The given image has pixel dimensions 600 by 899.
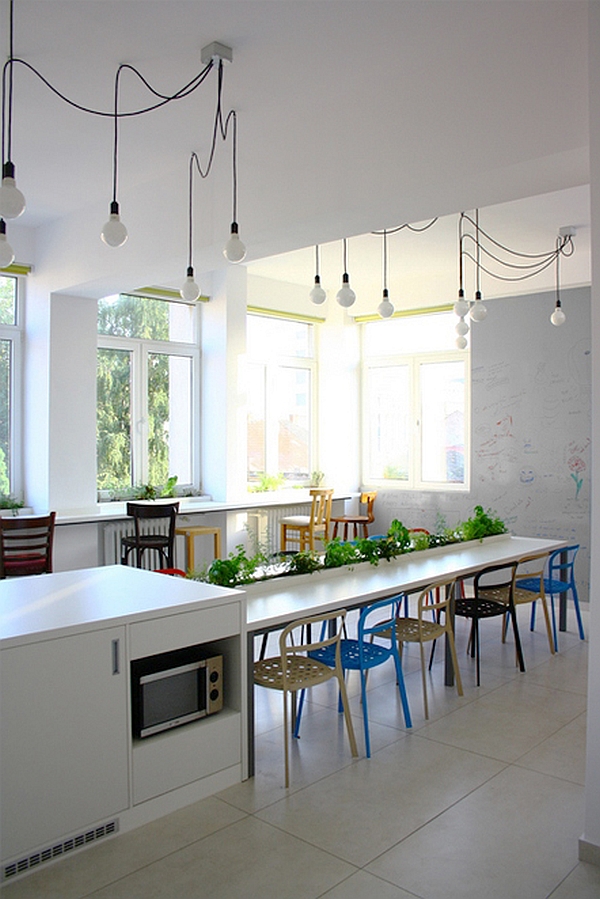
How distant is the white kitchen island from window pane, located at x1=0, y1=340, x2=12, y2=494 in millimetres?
3338

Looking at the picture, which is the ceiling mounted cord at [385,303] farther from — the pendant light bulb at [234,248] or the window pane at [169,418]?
the window pane at [169,418]

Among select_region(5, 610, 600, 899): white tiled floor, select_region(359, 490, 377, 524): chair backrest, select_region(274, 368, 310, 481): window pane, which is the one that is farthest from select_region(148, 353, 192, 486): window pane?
select_region(5, 610, 600, 899): white tiled floor

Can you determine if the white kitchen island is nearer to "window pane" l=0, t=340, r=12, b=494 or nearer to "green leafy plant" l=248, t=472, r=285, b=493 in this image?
"window pane" l=0, t=340, r=12, b=494

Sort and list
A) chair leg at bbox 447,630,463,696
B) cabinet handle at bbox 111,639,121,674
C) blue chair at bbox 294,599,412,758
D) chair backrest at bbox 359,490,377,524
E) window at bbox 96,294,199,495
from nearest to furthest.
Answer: cabinet handle at bbox 111,639,121,674, blue chair at bbox 294,599,412,758, chair leg at bbox 447,630,463,696, window at bbox 96,294,199,495, chair backrest at bbox 359,490,377,524

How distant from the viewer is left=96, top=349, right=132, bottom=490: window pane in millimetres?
6953

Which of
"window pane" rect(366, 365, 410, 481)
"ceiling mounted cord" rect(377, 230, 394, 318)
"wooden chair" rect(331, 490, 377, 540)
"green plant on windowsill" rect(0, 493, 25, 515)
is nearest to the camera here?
"ceiling mounted cord" rect(377, 230, 394, 318)

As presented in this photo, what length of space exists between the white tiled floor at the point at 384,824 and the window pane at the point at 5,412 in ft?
11.5

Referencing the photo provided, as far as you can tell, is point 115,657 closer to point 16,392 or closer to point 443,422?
point 16,392

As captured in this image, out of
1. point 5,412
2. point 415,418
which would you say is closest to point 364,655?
point 5,412

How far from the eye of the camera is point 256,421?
8383mm

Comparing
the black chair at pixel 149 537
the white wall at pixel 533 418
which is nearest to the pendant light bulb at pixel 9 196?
the black chair at pixel 149 537

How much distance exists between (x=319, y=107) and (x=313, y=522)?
168 inches

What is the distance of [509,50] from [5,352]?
4.73 meters

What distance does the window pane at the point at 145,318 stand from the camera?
7027mm
